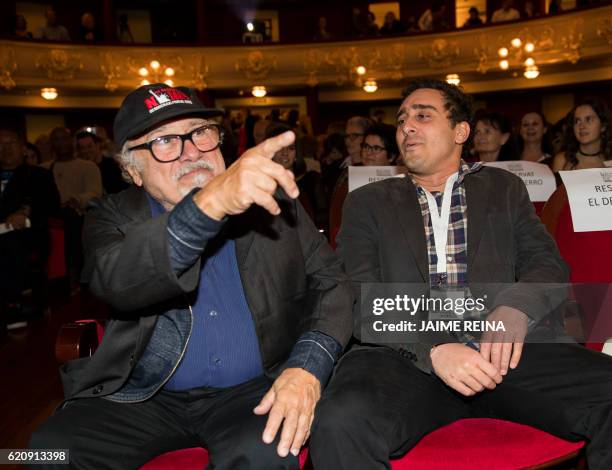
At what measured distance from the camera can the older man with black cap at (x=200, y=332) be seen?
148cm

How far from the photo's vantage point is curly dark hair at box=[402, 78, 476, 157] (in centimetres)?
224

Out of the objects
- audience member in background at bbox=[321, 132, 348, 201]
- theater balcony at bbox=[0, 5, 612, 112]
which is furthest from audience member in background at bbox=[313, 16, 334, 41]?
audience member in background at bbox=[321, 132, 348, 201]

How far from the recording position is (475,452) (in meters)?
1.54

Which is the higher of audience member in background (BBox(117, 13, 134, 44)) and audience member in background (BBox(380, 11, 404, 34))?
audience member in background (BBox(117, 13, 134, 44))

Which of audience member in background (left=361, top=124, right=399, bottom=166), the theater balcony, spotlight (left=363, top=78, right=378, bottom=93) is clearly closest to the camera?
audience member in background (left=361, top=124, right=399, bottom=166)

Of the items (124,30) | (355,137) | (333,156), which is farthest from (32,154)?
(124,30)

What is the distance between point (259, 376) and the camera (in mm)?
1718

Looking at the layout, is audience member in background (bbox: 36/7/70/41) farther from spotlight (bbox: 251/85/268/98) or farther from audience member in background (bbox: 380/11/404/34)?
audience member in background (bbox: 380/11/404/34)

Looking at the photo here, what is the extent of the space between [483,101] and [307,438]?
52.1 ft

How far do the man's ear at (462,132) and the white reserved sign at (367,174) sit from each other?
0.91 meters

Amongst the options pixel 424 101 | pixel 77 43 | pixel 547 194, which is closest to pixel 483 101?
pixel 77 43

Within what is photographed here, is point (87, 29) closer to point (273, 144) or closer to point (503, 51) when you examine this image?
point (503, 51)

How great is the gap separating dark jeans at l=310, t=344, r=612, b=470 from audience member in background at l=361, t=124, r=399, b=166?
7.94ft

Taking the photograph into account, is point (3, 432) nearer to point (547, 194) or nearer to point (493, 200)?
point (493, 200)
